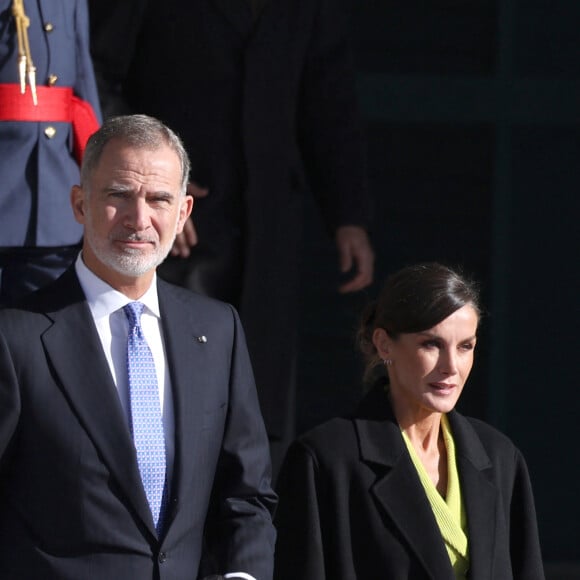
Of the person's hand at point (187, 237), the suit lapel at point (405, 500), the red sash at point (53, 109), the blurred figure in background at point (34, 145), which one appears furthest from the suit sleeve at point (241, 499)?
the person's hand at point (187, 237)

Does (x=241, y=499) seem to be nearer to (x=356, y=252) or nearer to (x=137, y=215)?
(x=137, y=215)

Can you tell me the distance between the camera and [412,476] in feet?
12.0

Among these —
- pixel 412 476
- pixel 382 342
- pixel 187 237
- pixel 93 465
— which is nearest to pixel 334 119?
pixel 187 237

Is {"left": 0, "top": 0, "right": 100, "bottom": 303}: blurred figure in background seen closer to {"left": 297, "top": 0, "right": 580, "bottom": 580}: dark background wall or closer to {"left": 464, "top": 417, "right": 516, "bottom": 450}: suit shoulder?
{"left": 464, "top": 417, "right": 516, "bottom": 450}: suit shoulder

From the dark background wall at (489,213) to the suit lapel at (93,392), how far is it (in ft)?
7.81

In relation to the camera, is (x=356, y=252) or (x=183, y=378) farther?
(x=356, y=252)

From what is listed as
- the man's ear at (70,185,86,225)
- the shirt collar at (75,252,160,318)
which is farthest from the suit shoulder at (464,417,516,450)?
the man's ear at (70,185,86,225)

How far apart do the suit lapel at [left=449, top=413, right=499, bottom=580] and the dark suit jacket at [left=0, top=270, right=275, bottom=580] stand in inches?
16.6

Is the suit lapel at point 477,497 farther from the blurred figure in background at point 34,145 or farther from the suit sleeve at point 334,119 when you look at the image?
the suit sleeve at point 334,119

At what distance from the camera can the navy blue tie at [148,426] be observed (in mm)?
3334

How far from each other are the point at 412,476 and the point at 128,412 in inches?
24.0

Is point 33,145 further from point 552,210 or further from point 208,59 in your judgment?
point 552,210

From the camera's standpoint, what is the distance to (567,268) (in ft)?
18.7

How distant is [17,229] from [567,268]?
2.01 metres
